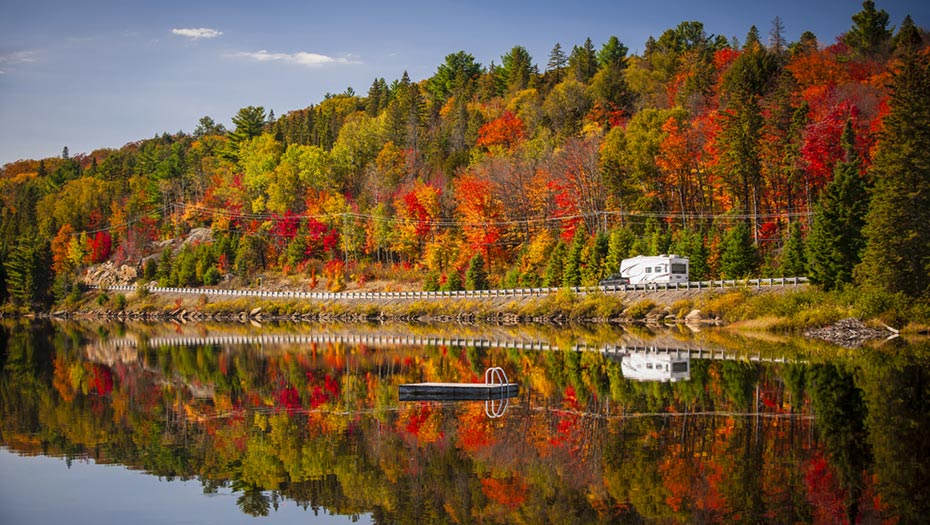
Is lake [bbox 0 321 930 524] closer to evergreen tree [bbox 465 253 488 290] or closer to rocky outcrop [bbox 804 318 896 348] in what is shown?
rocky outcrop [bbox 804 318 896 348]

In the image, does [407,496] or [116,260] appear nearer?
[407,496]

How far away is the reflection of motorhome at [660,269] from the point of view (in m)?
70.2

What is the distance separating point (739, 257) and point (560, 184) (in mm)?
26176

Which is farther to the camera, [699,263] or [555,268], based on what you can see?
[555,268]

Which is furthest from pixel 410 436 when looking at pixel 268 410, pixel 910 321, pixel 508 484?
pixel 910 321

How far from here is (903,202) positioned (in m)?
50.3

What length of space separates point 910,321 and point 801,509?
3693 centimetres

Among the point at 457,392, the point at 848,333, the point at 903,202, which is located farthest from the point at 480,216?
the point at 457,392

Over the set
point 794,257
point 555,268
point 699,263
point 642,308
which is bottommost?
point 642,308

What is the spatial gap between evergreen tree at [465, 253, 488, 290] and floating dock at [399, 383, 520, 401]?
54.6 metres

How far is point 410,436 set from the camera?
25.1 m

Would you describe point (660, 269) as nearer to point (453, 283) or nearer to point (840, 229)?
point (840, 229)

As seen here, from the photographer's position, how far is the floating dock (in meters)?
31.2

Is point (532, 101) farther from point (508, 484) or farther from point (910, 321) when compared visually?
point (508, 484)
